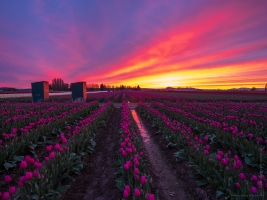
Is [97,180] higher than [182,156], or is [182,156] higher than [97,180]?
[182,156]

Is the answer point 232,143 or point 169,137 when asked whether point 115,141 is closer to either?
point 169,137

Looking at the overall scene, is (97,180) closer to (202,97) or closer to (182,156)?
(182,156)

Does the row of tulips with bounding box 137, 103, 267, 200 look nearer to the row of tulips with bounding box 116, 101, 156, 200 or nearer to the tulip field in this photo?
the tulip field

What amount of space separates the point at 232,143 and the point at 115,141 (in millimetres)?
4433

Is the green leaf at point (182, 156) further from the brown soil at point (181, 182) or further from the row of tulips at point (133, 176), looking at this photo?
the row of tulips at point (133, 176)

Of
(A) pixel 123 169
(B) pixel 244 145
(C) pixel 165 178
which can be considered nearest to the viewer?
(A) pixel 123 169

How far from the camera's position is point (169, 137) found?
6.60 metres

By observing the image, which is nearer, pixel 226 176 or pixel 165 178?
pixel 226 176

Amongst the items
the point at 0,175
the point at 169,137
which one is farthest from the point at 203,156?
the point at 0,175

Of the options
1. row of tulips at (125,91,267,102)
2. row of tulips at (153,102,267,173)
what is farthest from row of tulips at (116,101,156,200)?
row of tulips at (125,91,267,102)

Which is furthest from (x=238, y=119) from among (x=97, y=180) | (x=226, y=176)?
(x=97, y=180)

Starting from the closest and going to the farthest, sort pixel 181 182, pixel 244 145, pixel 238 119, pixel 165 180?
pixel 181 182 → pixel 165 180 → pixel 244 145 → pixel 238 119

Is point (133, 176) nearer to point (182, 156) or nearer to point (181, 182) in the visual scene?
point (181, 182)

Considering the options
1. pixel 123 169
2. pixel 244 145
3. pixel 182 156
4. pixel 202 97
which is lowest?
pixel 182 156
